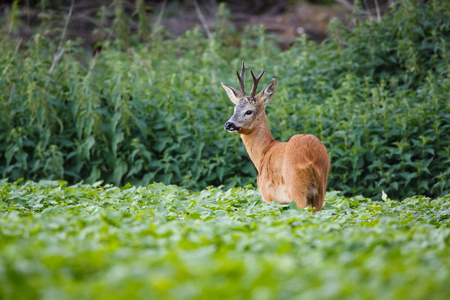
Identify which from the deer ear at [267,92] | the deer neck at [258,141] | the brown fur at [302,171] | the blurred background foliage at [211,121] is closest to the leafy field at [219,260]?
the brown fur at [302,171]

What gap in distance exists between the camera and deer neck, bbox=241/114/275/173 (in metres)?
5.77

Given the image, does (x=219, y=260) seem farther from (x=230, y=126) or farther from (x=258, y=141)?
(x=258, y=141)

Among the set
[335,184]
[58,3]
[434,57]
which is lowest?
[335,184]

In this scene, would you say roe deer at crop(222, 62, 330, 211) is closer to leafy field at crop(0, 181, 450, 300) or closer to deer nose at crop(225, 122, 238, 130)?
deer nose at crop(225, 122, 238, 130)

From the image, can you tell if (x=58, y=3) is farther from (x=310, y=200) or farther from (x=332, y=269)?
(x=332, y=269)

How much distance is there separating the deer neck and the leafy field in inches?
59.9

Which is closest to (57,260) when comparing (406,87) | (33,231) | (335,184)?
(33,231)

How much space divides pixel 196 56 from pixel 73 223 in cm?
Answer: 798

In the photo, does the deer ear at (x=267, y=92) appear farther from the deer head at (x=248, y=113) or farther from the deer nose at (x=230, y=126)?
the deer nose at (x=230, y=126)

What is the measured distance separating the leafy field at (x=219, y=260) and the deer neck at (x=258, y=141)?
4.99ft

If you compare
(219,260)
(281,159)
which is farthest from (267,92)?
(219,260)

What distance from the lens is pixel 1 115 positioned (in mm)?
7879

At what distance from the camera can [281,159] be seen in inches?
204

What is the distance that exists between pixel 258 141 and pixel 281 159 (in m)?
0.71
